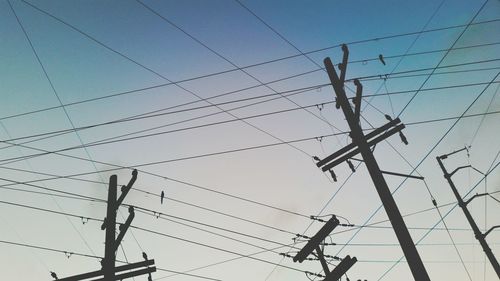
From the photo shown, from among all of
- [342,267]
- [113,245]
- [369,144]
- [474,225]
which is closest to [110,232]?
[113,245]

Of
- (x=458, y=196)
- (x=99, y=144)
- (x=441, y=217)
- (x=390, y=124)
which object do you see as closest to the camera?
(x=390, y=124)

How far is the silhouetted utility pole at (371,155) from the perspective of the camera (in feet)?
25.1

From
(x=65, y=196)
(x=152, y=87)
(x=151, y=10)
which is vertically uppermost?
(x=151, y=10)

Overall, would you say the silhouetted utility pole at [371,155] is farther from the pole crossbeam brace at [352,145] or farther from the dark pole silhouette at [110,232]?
the dark pole silhouette at [110,232]

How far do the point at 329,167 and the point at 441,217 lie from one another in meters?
9.56

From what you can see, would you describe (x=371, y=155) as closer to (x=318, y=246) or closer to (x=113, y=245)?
(x=318, y=246)

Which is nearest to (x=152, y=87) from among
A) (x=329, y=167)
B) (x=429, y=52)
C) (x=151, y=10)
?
(x=151, y=10)

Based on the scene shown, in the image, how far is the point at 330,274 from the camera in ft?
43.5

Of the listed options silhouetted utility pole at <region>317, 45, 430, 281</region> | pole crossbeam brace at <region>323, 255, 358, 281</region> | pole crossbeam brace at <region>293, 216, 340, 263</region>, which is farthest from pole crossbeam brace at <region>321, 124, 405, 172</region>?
pole crossbeam brace at <region>323, 255, 358, 281</region>

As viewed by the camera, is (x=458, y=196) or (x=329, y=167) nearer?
(x=329, y=167)

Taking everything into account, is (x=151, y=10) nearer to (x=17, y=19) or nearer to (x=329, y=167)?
(x=17, y=19)

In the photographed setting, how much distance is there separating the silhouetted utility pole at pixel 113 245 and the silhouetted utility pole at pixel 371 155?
656 centimetres

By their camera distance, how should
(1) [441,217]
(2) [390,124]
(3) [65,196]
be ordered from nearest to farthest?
(2) [390,124], (3) [65,196], (1) [441,217]

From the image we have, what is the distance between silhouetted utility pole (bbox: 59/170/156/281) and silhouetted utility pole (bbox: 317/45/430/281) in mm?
6558
